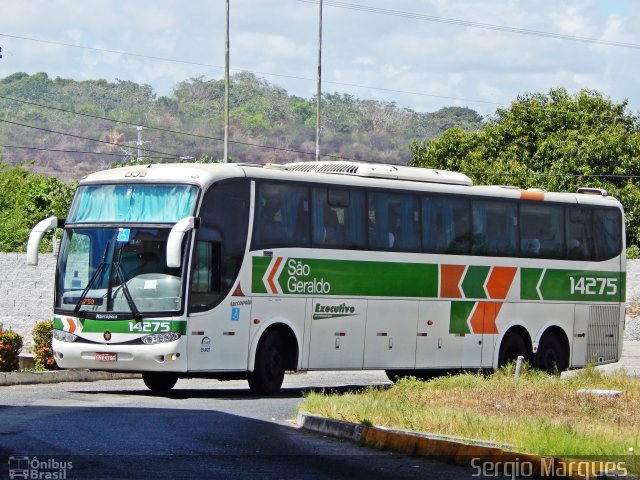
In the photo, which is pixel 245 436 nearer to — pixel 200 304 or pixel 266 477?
pixel 266 477

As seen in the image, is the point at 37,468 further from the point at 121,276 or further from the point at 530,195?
the point at 530,195

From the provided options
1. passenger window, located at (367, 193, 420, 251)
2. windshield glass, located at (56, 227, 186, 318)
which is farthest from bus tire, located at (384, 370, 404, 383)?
windshield glass, located at (56, 227, 186, 318)

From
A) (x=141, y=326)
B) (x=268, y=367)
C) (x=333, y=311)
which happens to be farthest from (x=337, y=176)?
(x=141, y=326)

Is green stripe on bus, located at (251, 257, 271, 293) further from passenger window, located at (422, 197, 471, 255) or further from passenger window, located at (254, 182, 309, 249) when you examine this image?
passenger window, located at (422, 197, 471, 255)

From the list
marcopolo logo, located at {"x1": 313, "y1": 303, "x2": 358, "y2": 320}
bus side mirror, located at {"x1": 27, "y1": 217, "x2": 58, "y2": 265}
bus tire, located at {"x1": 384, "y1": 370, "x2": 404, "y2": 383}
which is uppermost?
bus side mirror, located at {"x1": 27, "y1": 217, "x2": 58, "y2": 265}

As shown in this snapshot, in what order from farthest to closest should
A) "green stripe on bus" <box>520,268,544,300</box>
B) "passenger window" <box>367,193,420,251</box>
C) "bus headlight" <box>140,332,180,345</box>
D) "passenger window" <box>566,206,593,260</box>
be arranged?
1. "passenger window" <box>566,206,593,260</box>
2. "green stripe on bus" <box>520,268,544,300</box>
3. "passenger window" <box>367,193,420,251</box>
4. "bus headlight" <box>140,332,180,345</box>

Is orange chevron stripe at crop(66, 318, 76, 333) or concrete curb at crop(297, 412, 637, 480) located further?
orange chevron stripe at crop(66, 318, 76, 333)

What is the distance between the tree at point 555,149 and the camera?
61781 millimetres

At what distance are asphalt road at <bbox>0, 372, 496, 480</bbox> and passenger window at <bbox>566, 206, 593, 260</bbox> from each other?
8.63 metres

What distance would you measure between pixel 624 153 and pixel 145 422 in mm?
49019

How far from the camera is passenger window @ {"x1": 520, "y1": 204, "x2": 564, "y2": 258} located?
26.3 m

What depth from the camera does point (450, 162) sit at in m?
68.5

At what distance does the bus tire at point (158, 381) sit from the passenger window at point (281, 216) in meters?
2.60

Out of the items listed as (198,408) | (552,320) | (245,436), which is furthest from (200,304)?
(552,320)
